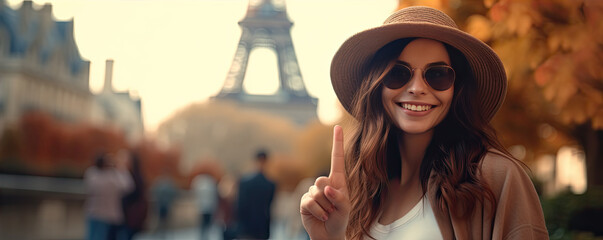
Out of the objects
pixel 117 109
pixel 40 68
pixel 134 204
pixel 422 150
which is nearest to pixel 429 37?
pixel 422 150

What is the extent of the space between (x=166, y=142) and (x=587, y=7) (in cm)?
5914

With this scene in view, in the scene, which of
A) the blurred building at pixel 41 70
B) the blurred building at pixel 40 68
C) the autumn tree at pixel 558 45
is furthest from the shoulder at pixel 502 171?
the blurred building at pixel 40 68

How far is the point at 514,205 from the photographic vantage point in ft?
6.77

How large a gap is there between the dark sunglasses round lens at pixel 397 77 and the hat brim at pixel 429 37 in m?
0.10

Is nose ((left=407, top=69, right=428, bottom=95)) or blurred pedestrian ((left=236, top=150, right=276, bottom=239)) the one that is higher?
nose ((left=407, top=69, right=428, bottom=95))

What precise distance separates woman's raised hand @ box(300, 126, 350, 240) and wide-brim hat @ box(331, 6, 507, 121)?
0.42m

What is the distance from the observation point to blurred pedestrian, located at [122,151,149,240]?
9234 mm

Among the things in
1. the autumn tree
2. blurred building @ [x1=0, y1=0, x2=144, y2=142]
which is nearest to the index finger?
the autumn tree

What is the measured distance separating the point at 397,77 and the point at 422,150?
25cm

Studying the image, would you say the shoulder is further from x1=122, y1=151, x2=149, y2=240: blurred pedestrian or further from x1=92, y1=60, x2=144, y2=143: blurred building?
x1=92, y1=60, x2=144, y2=143: blurred building

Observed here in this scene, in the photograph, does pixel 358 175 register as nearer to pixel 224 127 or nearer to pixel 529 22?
pixel 529 22

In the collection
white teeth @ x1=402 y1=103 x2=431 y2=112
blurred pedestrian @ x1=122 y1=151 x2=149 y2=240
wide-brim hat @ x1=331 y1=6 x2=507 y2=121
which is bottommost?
blurred pedestrian @ x1=122 y1=151 x2=149 y2=240

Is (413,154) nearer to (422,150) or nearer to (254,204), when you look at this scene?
(422,150)

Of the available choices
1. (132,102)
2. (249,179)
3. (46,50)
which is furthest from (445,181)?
(132,102)
